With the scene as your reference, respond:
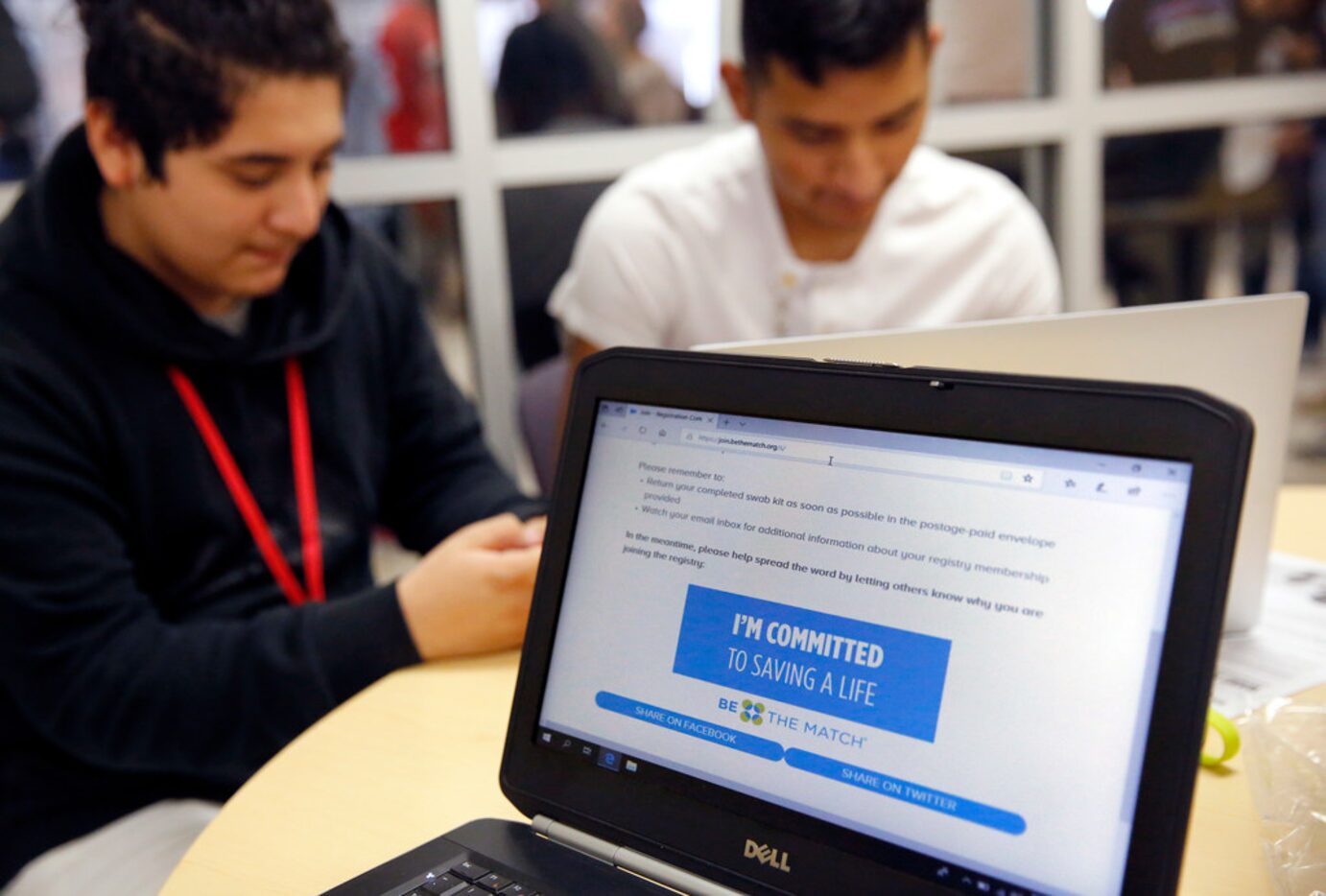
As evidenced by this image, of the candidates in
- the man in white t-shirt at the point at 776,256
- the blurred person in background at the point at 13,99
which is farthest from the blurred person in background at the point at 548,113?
the blurred person in background at the point at 13,99

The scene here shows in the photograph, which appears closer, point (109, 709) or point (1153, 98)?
point (109, 709)

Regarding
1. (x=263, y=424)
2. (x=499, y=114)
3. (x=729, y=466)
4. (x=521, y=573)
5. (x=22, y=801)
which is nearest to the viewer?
(x=729, y=466)

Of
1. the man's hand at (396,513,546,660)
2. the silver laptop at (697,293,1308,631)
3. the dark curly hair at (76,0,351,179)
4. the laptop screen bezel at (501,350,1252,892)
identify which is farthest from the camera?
the dark curly hair at (76,0,351,179)

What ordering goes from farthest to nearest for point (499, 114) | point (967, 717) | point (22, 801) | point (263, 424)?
point (499, 114)
point (263, 424)
point (22, 801)
point (967, 717)

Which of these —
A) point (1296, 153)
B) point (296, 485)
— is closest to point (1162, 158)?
point (1296, 153)

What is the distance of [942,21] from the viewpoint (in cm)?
246

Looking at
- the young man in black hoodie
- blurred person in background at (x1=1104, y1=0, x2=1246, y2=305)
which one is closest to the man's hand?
the young man in black hoodie

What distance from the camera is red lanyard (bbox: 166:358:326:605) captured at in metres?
1.19

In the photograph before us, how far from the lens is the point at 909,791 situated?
53 cm

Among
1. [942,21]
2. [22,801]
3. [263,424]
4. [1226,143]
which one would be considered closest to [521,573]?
[263,424]

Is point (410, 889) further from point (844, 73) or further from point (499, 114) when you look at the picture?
point (499, 114)

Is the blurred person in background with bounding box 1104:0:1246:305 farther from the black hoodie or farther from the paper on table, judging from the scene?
the black hoodie

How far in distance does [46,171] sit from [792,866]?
109 cm

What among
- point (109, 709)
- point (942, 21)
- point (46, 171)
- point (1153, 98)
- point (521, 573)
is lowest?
point (109, 709)
